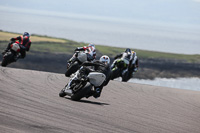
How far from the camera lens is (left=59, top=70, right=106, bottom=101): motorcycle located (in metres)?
9.84

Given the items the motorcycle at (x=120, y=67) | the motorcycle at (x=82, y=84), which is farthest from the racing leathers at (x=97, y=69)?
the motorcycle at (x=120, y=67)

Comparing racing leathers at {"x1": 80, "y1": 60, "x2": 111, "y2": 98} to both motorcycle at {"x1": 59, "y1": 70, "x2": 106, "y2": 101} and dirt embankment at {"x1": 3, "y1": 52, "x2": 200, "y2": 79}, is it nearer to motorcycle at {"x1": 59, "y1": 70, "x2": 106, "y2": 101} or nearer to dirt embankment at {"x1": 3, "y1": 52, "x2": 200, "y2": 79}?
motorcycle at {"x1": 59, "y1": 70, "x2": 106, "y2": 101}

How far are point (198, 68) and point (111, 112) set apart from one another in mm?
38699

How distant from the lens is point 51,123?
7004 millimetres

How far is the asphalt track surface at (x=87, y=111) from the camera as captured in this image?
6992mm

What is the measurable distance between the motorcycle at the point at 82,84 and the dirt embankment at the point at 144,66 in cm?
2218

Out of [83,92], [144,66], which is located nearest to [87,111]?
[83,92]

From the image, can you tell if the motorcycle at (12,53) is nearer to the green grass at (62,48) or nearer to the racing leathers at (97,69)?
the racing leathers at (97,69)

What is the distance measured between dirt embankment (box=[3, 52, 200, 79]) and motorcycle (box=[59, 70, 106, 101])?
2218 cm

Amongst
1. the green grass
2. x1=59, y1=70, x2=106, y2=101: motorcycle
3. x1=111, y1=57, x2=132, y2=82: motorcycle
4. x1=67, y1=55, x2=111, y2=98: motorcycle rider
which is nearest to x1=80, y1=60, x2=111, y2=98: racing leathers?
x1=67, y1=55, x2=111, y2=98: motorcycle rider

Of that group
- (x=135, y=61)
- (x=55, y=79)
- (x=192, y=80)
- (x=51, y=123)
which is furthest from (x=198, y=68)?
(x=51, y=123)

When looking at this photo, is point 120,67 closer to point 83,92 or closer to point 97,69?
point 97,69

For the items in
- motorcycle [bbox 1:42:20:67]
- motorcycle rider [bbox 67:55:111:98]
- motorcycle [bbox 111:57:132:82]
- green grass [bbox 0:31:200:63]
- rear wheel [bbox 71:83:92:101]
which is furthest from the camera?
green grass [bbox 0:31:200:63]

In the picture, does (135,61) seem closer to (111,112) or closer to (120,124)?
(111,112)
